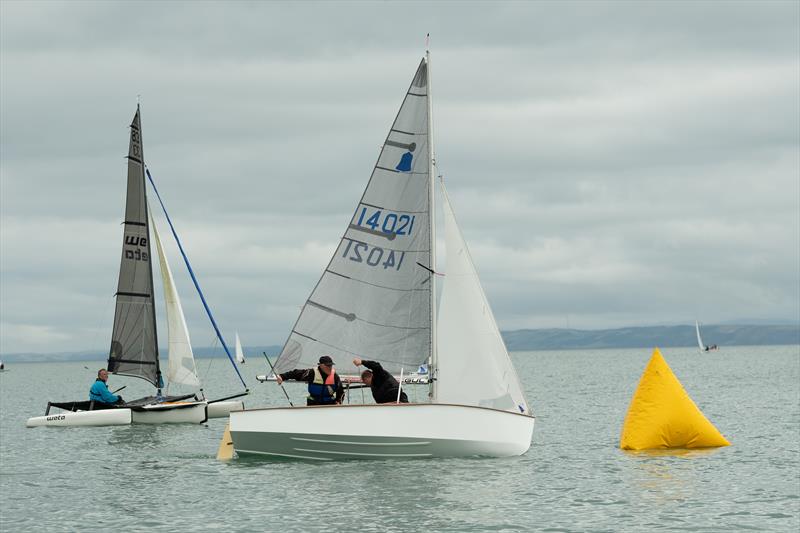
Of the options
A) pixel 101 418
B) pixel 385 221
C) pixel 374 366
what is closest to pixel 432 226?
pixel 385 221

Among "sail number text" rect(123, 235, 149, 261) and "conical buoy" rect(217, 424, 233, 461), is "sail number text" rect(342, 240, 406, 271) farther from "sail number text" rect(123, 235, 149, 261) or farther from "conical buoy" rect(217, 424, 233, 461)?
"sail number text" rect(123, 235, 149, 261)

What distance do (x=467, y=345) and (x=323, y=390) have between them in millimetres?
3629

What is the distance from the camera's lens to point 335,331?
28.6 metres

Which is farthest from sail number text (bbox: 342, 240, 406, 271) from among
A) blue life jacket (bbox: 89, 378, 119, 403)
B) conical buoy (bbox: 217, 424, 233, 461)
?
blue life jacket (bbox: 89, 378, 119, 403)

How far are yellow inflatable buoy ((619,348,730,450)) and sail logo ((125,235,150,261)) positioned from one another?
21160mm

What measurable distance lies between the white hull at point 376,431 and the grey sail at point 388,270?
2.18 meters

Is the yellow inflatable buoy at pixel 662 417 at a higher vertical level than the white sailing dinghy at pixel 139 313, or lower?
lower

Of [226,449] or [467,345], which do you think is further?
[226,449]

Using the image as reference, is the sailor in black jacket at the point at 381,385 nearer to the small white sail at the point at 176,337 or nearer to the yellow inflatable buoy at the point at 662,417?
the yellow inflatable buoy at the point at 662,417

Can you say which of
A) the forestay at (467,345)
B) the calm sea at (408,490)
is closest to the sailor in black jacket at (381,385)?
the forestay at (467,345)

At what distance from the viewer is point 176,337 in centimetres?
4438

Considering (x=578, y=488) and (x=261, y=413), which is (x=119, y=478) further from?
(x=578, y=488)

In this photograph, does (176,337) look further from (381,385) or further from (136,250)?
Result: (381,385)

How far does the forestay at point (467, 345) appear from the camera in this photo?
1054 inches
